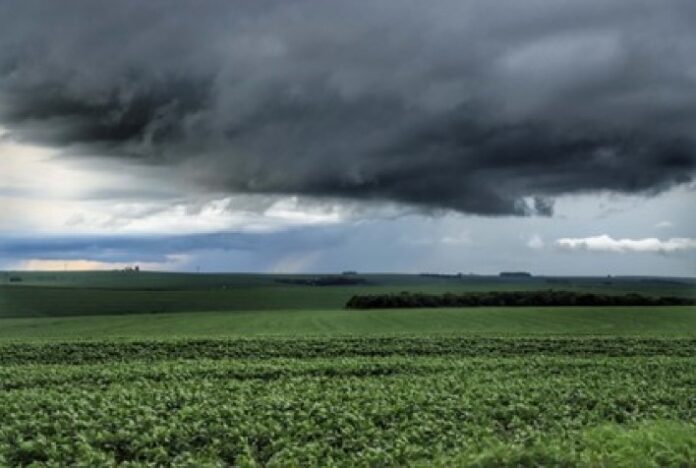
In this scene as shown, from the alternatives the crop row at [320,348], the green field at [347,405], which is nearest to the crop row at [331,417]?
the green field at [347,405]

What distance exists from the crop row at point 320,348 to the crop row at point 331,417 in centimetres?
906

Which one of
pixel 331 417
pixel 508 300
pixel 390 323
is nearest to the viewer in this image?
pixel 331 417

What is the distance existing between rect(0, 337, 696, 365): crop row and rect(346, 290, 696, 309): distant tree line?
48885 mm

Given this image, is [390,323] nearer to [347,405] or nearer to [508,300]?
[508,300]

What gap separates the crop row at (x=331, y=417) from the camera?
579 inches

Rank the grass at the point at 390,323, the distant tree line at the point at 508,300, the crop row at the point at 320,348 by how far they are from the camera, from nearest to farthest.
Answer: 1. the crop row at the point at 320,348
2. the grass at the point at 390,323
3. the distant tree line at the point at 508,300

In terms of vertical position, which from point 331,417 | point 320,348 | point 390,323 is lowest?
point 390,323

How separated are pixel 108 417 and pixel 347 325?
45.6 metres

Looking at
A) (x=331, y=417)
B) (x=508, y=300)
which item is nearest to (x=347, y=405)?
(x=331, y=417)

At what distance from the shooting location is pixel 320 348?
3853 cm

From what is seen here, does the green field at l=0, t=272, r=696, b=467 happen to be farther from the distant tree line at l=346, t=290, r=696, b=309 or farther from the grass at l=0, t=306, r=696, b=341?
the distant tree line at l=346, t=290, r=696, b=309

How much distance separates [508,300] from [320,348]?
2246 inches

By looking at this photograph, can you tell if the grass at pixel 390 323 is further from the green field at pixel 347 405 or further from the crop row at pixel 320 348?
the green field at pixel 347 405

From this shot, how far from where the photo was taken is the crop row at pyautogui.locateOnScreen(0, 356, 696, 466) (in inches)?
579
